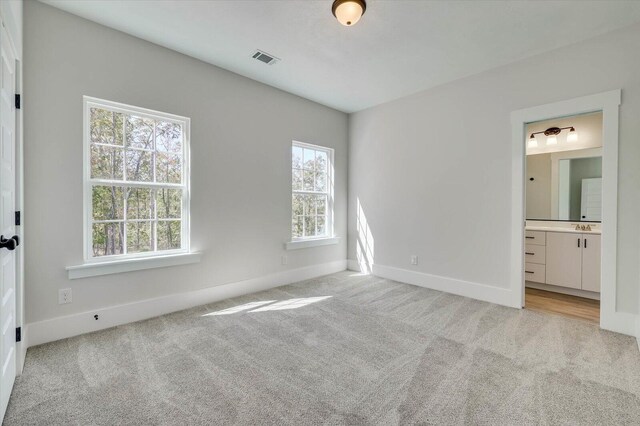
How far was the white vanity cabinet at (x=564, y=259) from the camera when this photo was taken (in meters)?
3.58

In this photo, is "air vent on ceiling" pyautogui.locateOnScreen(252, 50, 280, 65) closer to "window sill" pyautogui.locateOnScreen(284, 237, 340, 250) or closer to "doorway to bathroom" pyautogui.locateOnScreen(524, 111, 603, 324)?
"window sill" pyautogui.locateOnScreen(284, 237, 340, 250)

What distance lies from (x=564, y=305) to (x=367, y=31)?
3.76 metres

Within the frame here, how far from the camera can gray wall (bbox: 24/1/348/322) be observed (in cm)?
240

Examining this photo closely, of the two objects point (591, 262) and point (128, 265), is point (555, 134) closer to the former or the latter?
point (591, 262)

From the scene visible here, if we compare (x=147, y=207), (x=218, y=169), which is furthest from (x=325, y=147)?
(x=147, y=207)

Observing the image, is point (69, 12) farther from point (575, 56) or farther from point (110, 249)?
point (575, 56)

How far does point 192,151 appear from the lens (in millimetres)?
3246

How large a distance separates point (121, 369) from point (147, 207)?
1556 millimetres

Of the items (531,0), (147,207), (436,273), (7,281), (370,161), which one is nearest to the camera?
(7,281)

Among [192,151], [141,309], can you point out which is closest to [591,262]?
[192,151]

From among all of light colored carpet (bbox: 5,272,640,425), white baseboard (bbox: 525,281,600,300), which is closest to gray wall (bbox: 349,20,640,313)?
light colored carpet (bbox: 5,272,640,425)

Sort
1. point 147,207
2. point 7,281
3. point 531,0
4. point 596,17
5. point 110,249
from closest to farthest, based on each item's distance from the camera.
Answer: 1. point 7,281
2. point 531,0
3. point 596,17
4. point 110,249
5. point 147,207

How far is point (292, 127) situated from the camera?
14.0 feet

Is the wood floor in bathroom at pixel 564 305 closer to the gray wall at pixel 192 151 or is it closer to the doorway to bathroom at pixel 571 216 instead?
the doorway to bathroom at pixel 571 216
